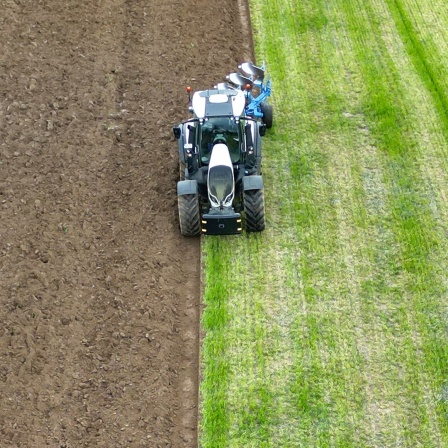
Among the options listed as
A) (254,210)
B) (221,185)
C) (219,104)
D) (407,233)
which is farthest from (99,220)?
(407,233)

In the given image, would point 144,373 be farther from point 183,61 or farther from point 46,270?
point 183,61

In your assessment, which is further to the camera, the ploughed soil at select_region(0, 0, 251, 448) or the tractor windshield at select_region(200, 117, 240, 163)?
the tractor windshield at select_region(200, 117, 240, 163)

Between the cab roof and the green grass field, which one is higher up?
the cab roof

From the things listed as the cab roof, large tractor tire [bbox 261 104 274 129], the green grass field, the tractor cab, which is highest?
the cab roof

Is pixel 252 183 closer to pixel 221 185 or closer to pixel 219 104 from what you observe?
pixel 221 185

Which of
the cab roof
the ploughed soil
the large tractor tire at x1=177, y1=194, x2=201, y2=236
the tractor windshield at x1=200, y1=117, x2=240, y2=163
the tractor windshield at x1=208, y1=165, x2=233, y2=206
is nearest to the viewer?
the ploughed soil

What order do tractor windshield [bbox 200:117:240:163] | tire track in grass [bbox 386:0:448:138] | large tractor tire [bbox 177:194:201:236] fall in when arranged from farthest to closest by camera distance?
tire track in grass [bbox 386:0:448:138] → tractor windshield [bbox 200:117:240:163] → large tractor tire [bbox 177:194:201:236]

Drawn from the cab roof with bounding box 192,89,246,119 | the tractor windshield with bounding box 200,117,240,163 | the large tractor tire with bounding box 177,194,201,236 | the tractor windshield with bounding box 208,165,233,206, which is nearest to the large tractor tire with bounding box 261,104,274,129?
the cab roof with bounding box 192,89,246,119

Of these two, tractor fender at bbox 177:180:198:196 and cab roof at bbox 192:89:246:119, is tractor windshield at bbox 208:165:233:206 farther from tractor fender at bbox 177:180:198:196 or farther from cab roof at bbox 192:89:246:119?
cab roof at bbox 192:89:246:119
